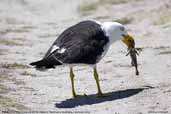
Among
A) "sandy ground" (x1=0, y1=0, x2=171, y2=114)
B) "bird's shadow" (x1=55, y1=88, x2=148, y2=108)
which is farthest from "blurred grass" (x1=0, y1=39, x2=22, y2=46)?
"bird's shadow" (x1=55, y1=88, x2=148, y2=108)

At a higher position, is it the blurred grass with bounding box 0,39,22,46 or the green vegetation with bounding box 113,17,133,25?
the blurred grass with bounding box 0,39,22,46

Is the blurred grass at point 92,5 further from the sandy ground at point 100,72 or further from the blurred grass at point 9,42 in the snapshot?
the blurred grass at point 9,42

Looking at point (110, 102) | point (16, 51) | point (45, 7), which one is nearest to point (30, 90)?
point (110, 102)

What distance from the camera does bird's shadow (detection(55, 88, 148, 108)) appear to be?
13641mm

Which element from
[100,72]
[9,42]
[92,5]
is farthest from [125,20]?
[100,72]

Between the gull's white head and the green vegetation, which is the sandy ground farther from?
the gull's white head

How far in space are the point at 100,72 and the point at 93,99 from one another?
3282 millimetres

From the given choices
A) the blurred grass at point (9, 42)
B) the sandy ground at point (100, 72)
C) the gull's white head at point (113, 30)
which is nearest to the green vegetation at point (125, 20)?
the sandy ground at point (100, 72)

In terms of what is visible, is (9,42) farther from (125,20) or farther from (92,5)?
(92,5)

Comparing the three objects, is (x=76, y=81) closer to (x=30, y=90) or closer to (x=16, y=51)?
(x=30, y=90)

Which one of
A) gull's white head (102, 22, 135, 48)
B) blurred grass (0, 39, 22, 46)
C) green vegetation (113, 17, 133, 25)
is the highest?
gull's white head (102, 22, 135, 48)

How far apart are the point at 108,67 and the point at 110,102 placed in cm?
431

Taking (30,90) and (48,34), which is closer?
(30,90)

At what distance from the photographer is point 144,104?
13.1m
